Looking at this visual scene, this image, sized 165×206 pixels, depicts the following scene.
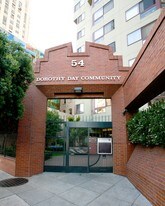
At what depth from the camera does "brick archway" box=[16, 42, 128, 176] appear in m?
7.93

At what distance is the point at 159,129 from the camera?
16.2 feet

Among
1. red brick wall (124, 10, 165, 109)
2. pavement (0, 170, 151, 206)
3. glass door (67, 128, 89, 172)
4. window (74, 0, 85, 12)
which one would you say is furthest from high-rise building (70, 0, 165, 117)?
pavement (0, 170, 151, 206)

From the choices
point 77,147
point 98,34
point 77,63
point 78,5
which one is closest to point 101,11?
point 98,34

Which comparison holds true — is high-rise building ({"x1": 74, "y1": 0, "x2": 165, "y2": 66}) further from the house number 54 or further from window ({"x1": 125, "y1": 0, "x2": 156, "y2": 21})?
the house number 54

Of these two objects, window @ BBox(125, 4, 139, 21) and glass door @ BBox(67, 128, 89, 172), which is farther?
window @ BBox(125, 4, 139, 21)

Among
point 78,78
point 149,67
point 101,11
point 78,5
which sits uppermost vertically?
point 78,5

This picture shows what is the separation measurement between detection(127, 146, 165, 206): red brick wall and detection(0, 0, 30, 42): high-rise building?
56402 millimetres

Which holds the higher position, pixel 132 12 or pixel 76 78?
pixel 132 12

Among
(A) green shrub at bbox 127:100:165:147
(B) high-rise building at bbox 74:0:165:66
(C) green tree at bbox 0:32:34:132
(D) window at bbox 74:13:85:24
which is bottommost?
(A) green shrub at bbox 127:100:165:147

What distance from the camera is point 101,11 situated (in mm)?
19703

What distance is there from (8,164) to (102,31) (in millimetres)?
17486

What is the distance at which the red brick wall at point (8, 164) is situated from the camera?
7873 millimetres

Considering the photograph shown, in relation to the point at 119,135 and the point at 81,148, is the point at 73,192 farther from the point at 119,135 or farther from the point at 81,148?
the point at 119,135

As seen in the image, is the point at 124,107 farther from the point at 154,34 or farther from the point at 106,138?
the point at 154,34
